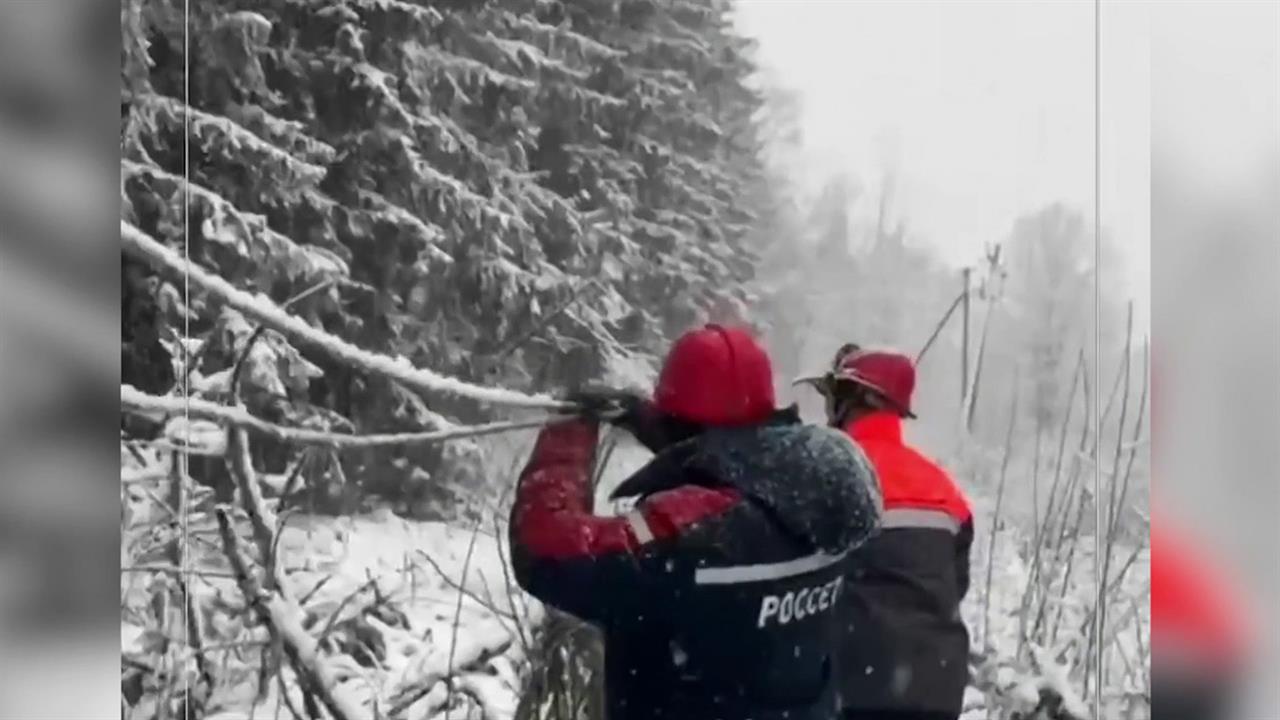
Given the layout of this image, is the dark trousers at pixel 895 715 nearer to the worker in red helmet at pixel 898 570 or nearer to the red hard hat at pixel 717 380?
the worker in red helmet at pixel 898 570

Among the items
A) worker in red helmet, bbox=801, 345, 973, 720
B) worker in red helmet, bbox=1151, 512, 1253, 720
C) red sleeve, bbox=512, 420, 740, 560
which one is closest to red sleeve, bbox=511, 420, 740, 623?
red sleeve, bbox=512, 420, 740, 560

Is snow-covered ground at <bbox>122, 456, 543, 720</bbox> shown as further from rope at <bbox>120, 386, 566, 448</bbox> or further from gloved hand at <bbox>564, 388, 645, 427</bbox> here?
gloved hand at <bbox>564, 388, 645, 427</bbox>

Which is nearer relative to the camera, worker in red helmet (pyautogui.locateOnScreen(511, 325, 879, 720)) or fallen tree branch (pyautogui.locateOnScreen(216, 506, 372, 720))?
worker in red helmet (pyautogui.locateOnScreen(511, 325, 879, 720))

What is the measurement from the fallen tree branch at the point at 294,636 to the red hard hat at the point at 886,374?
74 centimetres

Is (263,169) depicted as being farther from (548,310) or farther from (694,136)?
(694,136)

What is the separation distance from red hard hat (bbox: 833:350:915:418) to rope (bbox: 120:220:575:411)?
0.35m

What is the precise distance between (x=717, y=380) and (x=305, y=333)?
0.53 m

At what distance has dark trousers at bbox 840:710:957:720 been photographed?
183 cm

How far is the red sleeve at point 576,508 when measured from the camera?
1800 millimetres

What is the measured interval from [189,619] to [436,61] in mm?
781

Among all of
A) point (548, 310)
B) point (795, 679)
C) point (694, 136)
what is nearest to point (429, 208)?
point (548, 310)

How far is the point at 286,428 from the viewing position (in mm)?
1900

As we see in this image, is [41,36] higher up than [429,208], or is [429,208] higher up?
[41,36]

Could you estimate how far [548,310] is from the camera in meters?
1.87
